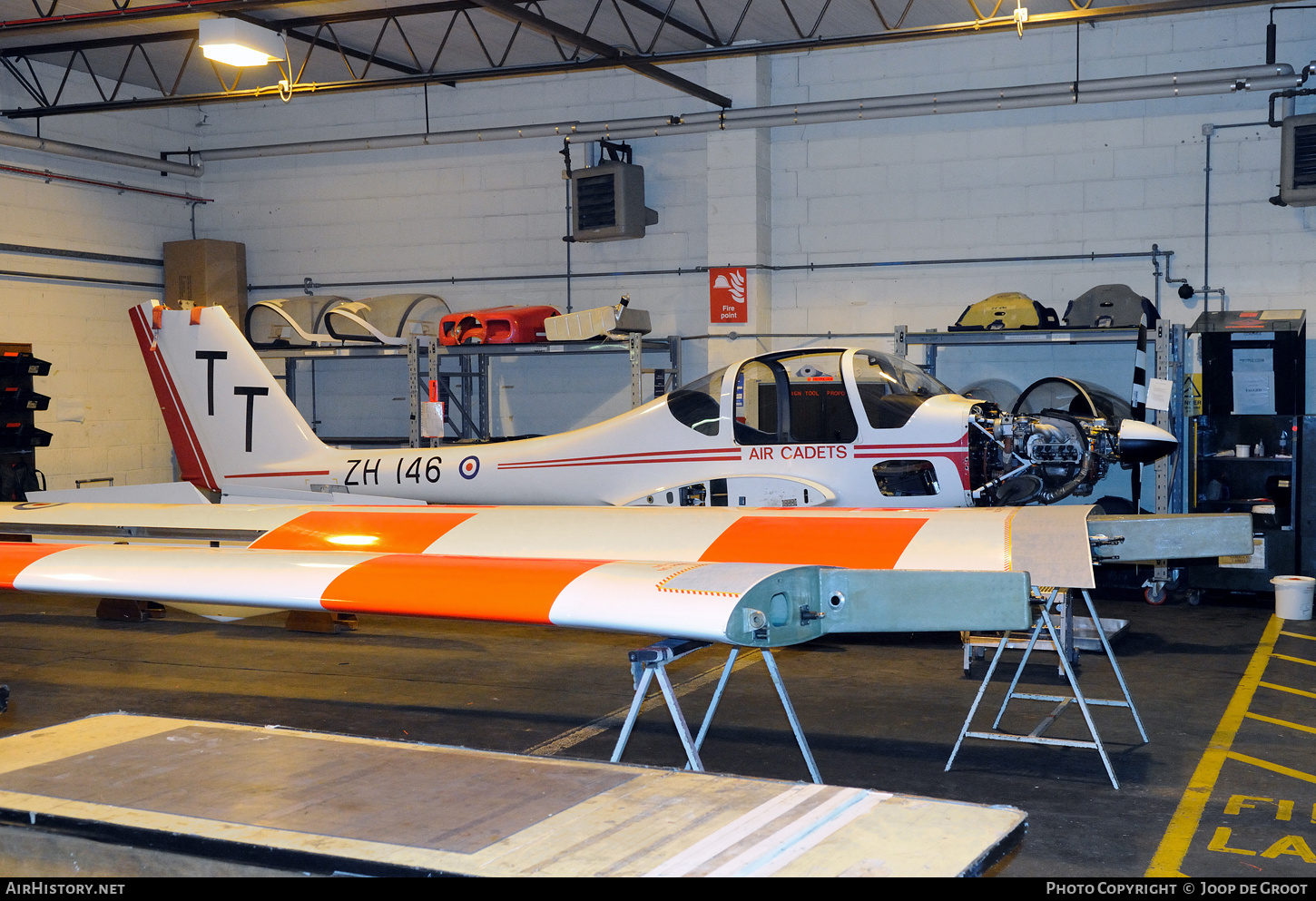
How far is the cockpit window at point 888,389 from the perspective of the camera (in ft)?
24.4

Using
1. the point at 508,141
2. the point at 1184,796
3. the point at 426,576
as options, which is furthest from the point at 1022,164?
the point at 426,576

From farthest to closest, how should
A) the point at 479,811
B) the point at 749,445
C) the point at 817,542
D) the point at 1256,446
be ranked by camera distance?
the point at 1256,446, the point at 749,445, the point at 817,542, the point at 479,811

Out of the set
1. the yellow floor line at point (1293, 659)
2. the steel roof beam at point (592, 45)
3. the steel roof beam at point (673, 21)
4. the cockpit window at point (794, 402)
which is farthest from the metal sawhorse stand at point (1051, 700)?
the steel roof beam at point (673, 21)

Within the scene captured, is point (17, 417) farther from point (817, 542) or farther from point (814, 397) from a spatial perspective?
point (817, 542)

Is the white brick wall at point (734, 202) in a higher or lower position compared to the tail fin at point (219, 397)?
higher

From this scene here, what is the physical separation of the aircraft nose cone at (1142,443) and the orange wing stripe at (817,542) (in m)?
3.56

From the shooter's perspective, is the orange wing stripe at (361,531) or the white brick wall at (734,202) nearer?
the orange wing stripe at (361,531)

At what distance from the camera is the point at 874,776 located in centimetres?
498

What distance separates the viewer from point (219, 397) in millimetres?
8602

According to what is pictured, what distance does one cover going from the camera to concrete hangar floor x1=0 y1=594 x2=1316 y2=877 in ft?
13.5

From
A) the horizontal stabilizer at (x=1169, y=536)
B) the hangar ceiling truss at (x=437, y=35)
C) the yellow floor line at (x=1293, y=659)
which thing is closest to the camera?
the horizontal stabilizer at (x=1169, y=536)

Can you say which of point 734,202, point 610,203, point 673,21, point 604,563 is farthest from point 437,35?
point 604,563

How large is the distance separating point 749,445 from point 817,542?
132 inches

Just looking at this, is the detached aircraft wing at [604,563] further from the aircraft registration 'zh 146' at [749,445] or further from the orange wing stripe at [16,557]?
the aircraft registration 'zh 146' at [749,445]
